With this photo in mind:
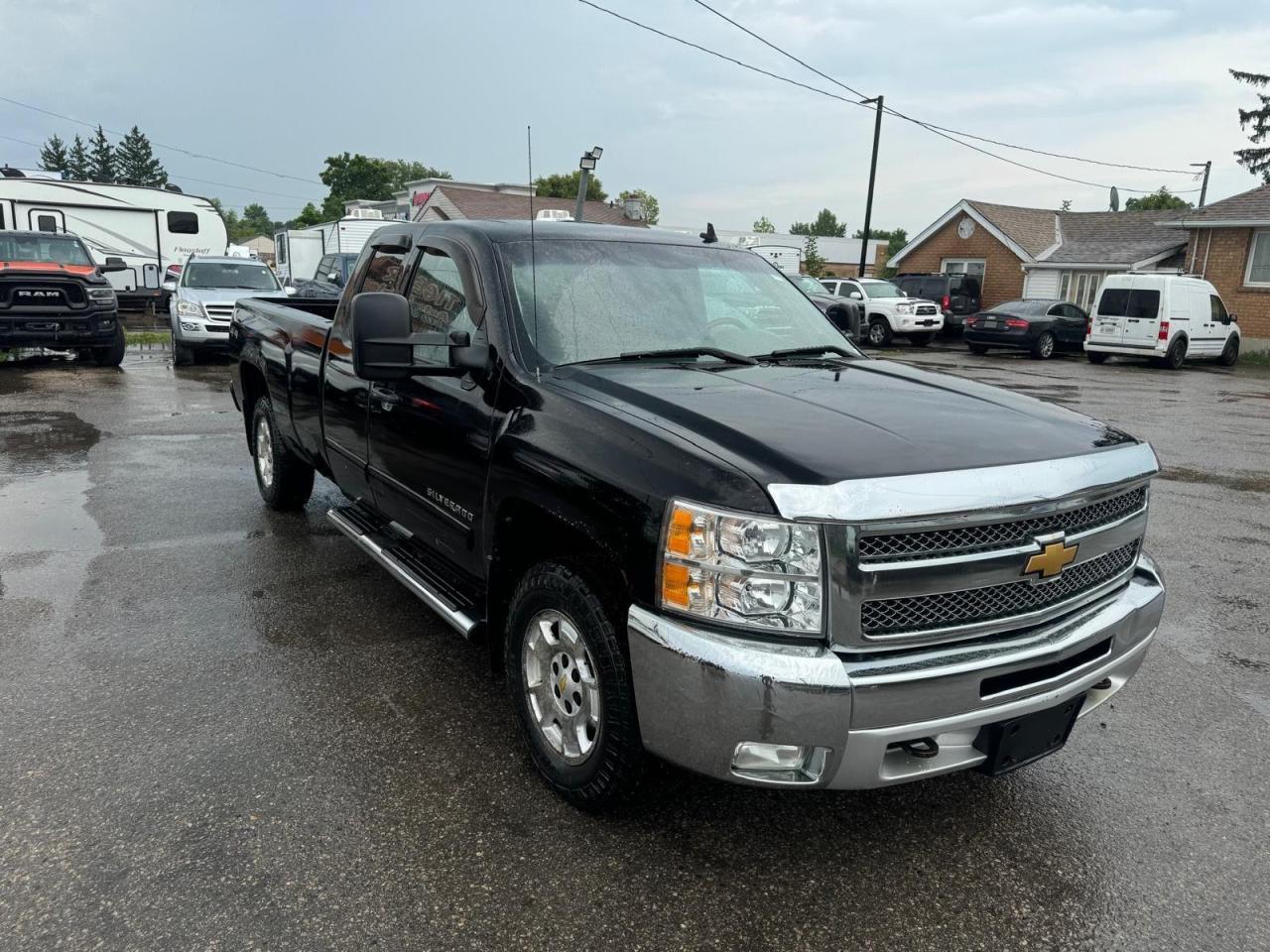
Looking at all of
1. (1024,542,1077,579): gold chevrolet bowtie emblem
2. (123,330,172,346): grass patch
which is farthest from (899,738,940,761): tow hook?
(123,330,172,346): grass patch

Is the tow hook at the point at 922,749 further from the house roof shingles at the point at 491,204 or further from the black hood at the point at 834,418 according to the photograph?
the house roof shingles at the point at 491,204

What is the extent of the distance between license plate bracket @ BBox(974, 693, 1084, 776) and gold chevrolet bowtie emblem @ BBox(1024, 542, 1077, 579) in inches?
15.2

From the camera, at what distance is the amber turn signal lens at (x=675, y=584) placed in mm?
2375

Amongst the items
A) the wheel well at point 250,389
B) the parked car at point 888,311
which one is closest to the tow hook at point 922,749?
the wheel well at point 250,389

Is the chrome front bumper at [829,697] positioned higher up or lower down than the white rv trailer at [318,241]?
lower down

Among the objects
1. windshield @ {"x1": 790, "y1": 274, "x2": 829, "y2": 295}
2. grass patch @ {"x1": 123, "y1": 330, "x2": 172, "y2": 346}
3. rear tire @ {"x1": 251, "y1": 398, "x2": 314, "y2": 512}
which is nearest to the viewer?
rear tire @ {"x1": 251, "y1": 398, "x2": 314, "y2": 512}

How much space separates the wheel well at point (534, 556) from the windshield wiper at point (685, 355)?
723mm

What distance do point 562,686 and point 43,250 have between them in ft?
48.8

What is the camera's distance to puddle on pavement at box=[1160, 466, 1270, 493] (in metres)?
8.12

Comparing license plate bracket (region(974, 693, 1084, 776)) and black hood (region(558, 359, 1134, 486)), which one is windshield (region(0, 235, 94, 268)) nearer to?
black hood (region(558, 359, 1134, 486))

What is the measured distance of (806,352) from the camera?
3943mm

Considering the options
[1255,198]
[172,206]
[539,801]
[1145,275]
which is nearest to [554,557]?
[539,801]

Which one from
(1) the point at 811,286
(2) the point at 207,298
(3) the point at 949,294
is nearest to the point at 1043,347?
(3) the point at 949,294

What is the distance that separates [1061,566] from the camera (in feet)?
8.51
